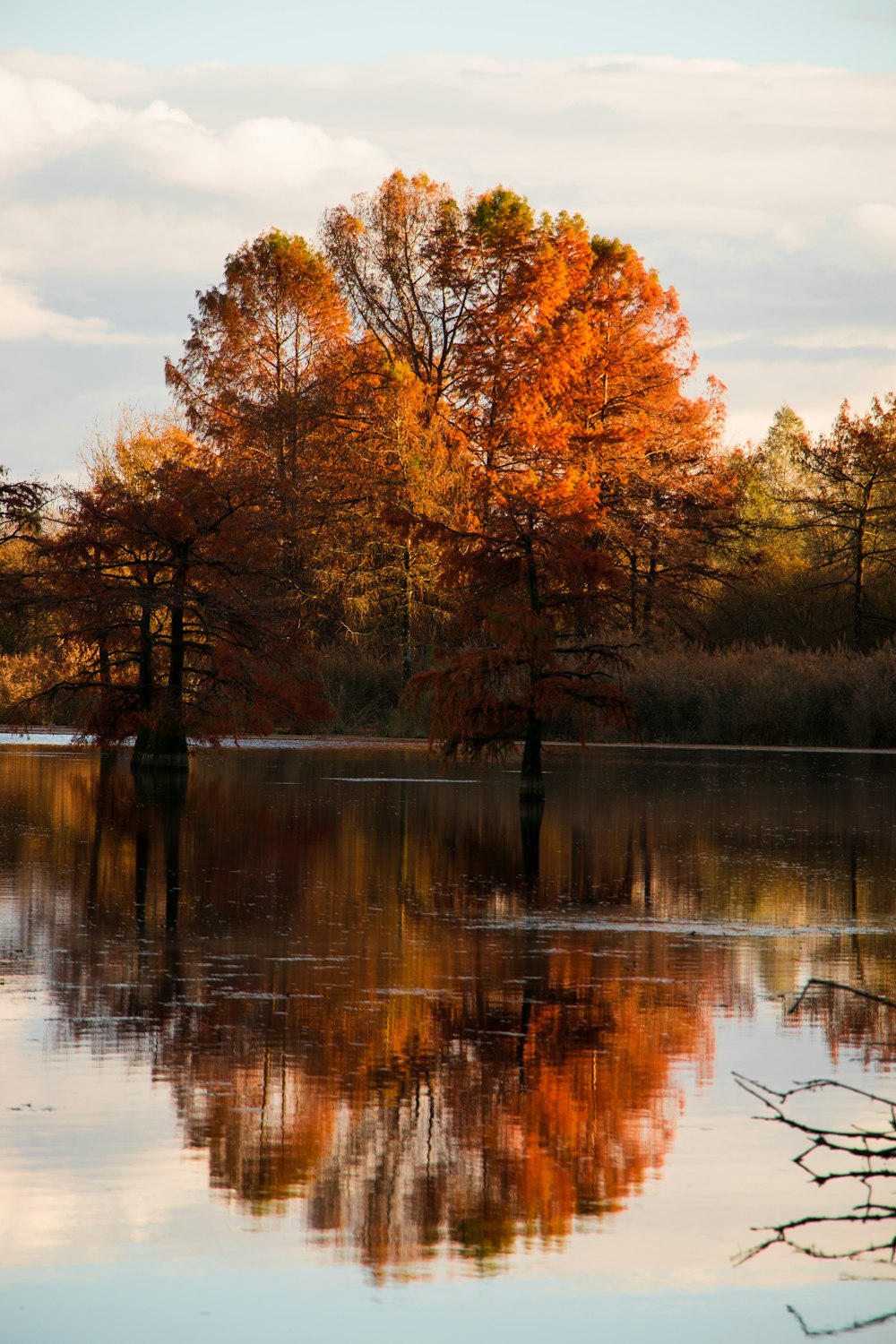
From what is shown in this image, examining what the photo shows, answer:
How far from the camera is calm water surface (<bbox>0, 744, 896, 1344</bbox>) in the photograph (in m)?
6.16

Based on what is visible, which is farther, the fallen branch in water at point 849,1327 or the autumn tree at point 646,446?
the autumn tree at point 646,446

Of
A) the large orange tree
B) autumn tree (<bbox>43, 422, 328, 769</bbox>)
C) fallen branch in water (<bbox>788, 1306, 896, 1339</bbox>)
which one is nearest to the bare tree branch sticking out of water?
fallen branch in water (<bbox>788, 1306, 896, 1339</bbox>)

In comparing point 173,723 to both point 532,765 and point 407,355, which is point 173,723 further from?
point 407,355

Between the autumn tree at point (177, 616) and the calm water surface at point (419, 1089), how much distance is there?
539 inches

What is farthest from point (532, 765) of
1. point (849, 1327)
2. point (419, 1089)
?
point (849, 1327)

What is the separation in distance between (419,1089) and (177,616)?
84.1 ft

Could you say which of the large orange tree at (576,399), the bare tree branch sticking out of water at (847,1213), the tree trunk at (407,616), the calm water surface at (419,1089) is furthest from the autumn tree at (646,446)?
the bare tree branch sticking out of water at (847,1213)

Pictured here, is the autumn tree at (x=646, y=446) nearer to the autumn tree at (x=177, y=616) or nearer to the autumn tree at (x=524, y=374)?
the autumn tree at (x=524, y=374)

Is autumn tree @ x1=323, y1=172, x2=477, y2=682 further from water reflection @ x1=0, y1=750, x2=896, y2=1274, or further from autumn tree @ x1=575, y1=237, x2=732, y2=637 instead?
water reflection @ x1=0, y1=750, x2=896, y2=1274

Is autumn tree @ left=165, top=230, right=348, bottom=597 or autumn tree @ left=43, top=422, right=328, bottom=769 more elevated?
autumn tree @ left=165, top=230, right=348, bottom=597

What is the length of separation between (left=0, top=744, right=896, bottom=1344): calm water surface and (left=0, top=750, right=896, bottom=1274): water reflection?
0.11 ft

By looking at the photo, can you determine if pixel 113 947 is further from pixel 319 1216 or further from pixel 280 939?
pixel 319 1216

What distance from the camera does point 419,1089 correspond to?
8.74m

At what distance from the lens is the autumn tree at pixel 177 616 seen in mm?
33469
